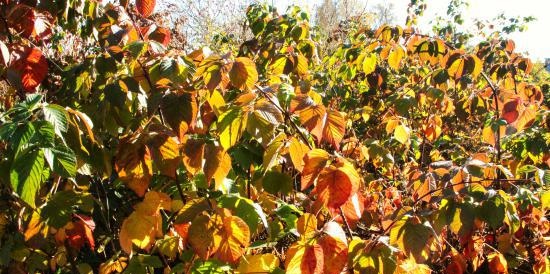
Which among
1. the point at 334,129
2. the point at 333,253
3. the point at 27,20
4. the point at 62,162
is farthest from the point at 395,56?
the point at 62,162

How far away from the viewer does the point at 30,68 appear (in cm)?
178

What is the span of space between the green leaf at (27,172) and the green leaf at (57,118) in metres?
0.07

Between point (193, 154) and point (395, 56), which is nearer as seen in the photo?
point (193, 154)

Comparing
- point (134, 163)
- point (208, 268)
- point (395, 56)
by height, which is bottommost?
point (208, 268)

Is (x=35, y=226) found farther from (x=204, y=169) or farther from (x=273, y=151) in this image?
(x=273, y=151)

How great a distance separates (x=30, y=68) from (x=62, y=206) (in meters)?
0.58

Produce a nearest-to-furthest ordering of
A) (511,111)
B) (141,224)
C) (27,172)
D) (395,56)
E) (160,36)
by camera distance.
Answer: (27,172) < (141,224) < (160,36) < (511,111) < (395,56)

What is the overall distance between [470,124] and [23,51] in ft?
16.0

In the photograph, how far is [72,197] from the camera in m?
1.57

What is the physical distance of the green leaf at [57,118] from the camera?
1.03 m

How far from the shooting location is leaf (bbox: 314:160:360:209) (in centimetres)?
124

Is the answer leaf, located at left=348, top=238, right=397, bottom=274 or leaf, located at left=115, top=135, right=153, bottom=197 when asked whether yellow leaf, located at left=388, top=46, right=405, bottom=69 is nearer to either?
leaf, located at left=348, top=238, right=397, bottom=274

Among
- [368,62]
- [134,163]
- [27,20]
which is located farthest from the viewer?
[368,62]

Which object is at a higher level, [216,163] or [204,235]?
[216,163]
